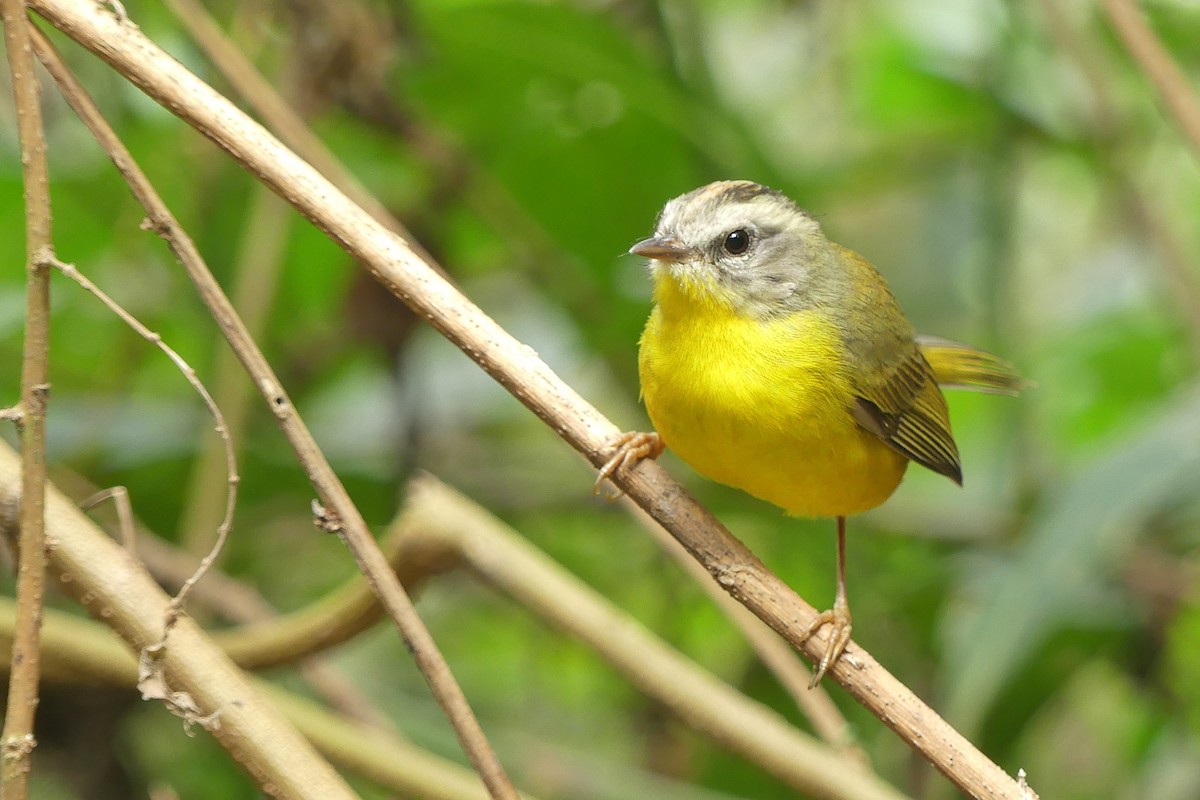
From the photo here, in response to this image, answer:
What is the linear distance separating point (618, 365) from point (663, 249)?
3.75 ft

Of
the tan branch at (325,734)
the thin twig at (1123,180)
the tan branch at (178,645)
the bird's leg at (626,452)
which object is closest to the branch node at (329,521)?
the tan branch at (178,645)

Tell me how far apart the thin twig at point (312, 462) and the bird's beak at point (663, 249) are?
3.25 ft

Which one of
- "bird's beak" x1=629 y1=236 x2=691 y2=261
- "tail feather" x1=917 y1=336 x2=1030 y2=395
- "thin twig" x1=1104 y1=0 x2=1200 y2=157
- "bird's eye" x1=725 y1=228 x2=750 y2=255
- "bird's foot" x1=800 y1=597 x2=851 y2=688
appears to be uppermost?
"thin twig" x1=1104 y1=0 x2=1200 y2=157

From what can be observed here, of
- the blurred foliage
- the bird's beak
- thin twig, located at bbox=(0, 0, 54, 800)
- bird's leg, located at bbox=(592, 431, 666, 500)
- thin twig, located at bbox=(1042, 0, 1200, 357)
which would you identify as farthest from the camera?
thin twig, located at bbox=(1042, 0, 1200, 357)

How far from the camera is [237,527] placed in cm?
343

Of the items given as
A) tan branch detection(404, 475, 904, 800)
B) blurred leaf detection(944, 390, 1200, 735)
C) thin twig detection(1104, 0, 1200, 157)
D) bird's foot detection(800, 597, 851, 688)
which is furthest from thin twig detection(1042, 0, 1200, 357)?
tan branch detection(404, 475, 904, 800)

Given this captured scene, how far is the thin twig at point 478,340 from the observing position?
1.78 metres

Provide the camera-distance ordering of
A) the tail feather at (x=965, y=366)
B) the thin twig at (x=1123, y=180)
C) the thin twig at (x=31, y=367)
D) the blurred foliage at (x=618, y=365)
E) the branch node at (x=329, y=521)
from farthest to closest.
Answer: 1. the thin twig at (x=1123, y=180)
2. the tail feather at (x=965, y=366)
3. the blurred foliage at (x=618, y=365)
4. the branch node at (x=329, y=521)
5. the thin twig at (x=31, y=367)

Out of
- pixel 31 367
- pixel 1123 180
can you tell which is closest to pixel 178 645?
pixel 31 367

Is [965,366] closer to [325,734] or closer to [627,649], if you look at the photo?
[627,649]

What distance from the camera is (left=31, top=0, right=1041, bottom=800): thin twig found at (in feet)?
5.83

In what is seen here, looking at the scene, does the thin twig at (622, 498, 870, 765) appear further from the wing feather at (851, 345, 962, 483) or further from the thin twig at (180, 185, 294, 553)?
the thin twig at (180, 185, 294, 553)

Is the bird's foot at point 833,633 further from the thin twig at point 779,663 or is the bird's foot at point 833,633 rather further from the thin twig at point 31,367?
the thin twig at point 31,367

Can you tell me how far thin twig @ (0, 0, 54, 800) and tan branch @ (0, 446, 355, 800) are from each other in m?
0.19
